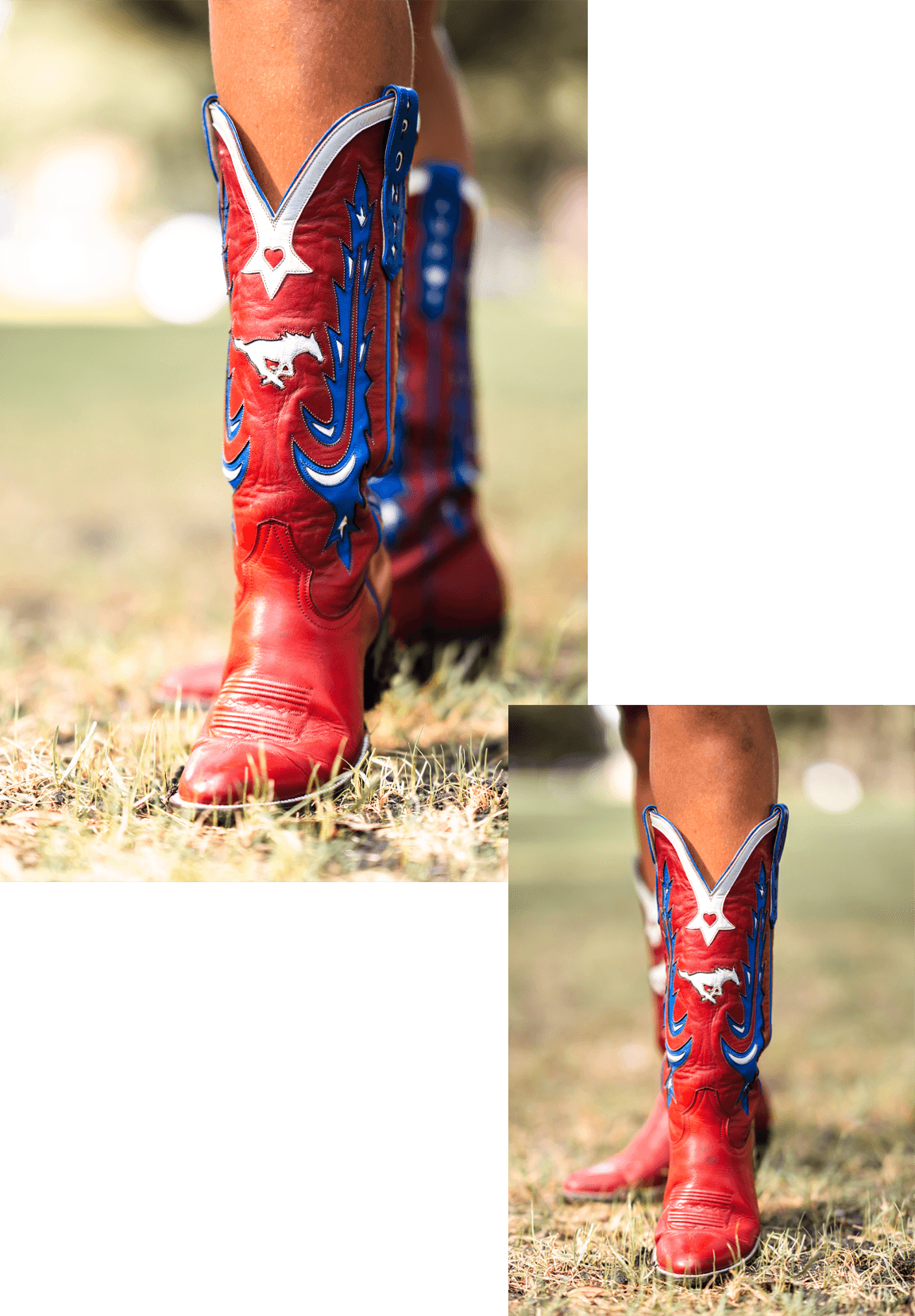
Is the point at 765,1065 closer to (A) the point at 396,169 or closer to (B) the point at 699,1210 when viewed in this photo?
(B) the point at 699,1210

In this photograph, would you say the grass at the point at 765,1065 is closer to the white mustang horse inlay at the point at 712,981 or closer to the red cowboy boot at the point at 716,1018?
the red cowboy boot at the point at 716,1018

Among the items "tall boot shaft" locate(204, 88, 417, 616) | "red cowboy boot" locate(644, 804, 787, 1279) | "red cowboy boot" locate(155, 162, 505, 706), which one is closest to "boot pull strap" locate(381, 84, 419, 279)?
"tall boot shaft" locate(204, 88, 417, 616)

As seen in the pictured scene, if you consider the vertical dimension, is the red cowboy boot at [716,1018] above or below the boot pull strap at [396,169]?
below

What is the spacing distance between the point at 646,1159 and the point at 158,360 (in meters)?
6.27

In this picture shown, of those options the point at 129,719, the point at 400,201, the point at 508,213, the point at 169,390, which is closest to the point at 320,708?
the point at 129,719

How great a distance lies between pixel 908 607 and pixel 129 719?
31.3 inches

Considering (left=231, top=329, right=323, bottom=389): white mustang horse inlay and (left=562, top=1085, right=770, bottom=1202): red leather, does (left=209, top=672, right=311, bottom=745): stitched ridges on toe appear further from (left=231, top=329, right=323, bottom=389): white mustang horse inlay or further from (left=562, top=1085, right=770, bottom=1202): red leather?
(left=562, top=1085, right=770, bottom=1202): red leather

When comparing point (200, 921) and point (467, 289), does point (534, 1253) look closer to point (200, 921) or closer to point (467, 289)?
point (200, 921)

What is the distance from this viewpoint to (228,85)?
1021 mm

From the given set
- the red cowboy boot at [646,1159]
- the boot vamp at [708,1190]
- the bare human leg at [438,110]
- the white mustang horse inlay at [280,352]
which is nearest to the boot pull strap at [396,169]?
the white mustang horse inlay at [280,352]

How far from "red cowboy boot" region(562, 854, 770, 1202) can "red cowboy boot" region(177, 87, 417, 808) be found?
52 centimetres

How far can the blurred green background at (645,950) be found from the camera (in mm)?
1748

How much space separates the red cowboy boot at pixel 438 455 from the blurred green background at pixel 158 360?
0.46ft

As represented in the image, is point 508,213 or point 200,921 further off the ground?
point 508,213
